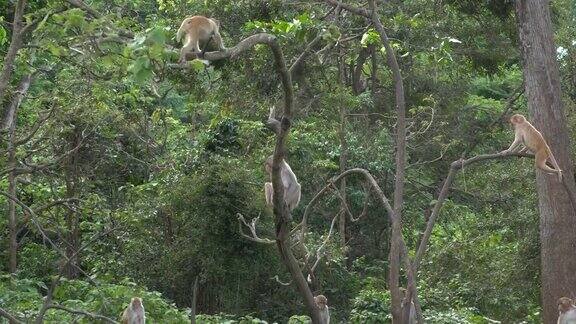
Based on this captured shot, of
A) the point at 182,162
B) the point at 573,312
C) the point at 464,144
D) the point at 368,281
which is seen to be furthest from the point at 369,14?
the point at 464,144

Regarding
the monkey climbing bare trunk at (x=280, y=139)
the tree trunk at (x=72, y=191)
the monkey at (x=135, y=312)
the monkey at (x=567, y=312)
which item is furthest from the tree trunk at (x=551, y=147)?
the tree trunk at (x=72, y=191)

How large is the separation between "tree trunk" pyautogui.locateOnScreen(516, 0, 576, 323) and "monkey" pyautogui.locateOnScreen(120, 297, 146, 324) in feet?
18.7

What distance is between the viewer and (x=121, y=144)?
685 inches

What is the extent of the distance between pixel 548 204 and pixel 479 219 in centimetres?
471

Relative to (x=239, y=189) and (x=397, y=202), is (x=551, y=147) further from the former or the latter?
(x=397, y=202)

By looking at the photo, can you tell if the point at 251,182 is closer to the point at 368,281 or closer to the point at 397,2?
the point at 368,281

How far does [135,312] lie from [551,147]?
6076 millimetres

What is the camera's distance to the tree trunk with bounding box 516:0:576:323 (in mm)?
12766

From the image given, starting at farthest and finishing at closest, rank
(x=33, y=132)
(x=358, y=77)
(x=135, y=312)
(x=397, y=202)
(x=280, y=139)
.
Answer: (x=358, y=77)
(x=33, y=132)
(x=135, y=312)
(x=397, y=202)
(x=280, y=139)

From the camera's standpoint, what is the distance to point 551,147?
12.7m

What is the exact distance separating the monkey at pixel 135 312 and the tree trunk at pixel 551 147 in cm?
571

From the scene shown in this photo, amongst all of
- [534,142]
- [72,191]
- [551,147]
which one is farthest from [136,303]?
[551,147]

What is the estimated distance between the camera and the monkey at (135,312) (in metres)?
10.3

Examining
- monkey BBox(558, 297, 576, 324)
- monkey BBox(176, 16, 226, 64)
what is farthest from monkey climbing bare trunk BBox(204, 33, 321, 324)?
monkey BBox(558, 297, 576, 324)
